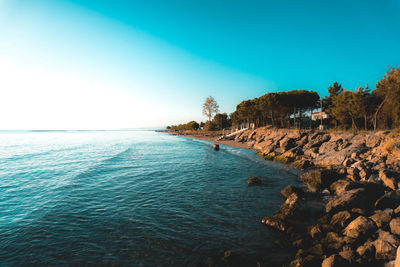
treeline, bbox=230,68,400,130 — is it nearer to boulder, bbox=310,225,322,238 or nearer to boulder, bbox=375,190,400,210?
boulder, bbox=375,190,400,210

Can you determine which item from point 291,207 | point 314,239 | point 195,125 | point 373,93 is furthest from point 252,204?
point 195,125

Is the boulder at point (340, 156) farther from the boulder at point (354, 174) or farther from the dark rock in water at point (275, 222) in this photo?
the dark rock in water at point (275, 222)

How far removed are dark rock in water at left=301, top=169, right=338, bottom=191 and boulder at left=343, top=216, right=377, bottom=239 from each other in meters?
7.36

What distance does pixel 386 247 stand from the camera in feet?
21.3

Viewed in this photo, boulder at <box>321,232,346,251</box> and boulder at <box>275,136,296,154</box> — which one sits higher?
boulder at <box>275,136,296,154</box>

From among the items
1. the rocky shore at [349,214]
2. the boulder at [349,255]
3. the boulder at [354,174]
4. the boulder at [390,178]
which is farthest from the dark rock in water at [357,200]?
the boulder at [354,174]

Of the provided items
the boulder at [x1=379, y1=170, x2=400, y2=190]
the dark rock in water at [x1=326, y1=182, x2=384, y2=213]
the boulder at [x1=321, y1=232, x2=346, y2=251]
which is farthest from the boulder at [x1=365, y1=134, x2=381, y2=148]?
the boulder at [x1=321, y1=232, x2=346, y2=251]

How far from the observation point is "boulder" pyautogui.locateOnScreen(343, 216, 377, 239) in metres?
7.64

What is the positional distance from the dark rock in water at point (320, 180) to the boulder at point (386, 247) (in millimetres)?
8585

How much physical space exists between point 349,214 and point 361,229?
137cm

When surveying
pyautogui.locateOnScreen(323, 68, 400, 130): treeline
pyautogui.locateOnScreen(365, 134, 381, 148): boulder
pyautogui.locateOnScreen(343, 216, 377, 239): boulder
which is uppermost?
pyautogui.locateOnScreen(323, 68, 400, 130): treeline

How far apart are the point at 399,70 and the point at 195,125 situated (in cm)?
16103

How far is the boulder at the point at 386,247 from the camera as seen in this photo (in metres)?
6.37

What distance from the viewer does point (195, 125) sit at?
610ft
